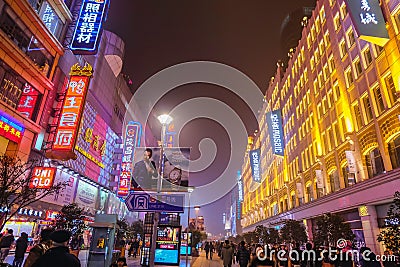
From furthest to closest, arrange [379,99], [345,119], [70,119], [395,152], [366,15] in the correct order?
[70,119] → [345,119] → [379,99] → [366,15] → [395,152]

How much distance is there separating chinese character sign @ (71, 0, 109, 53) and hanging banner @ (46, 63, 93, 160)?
2619mm

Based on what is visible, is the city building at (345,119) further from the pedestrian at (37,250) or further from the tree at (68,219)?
the tree at (68,219)

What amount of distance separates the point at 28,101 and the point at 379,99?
91.6 ft

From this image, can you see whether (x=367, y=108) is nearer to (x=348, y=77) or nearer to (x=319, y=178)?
(x=348, y=77)

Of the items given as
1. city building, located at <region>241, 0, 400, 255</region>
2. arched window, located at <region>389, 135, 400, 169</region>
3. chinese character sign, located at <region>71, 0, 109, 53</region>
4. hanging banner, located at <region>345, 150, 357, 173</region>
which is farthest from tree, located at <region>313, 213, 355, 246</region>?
chinese character sign, located at <region>71, 0, 109, 53</region>

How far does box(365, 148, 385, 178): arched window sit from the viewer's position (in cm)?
1760

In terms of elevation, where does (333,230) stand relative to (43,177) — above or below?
below

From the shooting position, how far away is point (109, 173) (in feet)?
169

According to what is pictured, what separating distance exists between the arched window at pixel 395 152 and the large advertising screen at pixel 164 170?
12.3m

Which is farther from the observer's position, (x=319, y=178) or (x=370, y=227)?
(x=319, y=178)

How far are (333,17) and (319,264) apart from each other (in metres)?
22.7

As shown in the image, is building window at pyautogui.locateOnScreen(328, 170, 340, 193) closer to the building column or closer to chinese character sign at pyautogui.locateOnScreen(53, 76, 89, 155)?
the building column

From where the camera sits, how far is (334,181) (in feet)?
78.4

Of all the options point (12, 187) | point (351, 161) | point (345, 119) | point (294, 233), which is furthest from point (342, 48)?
point (12, 187)
